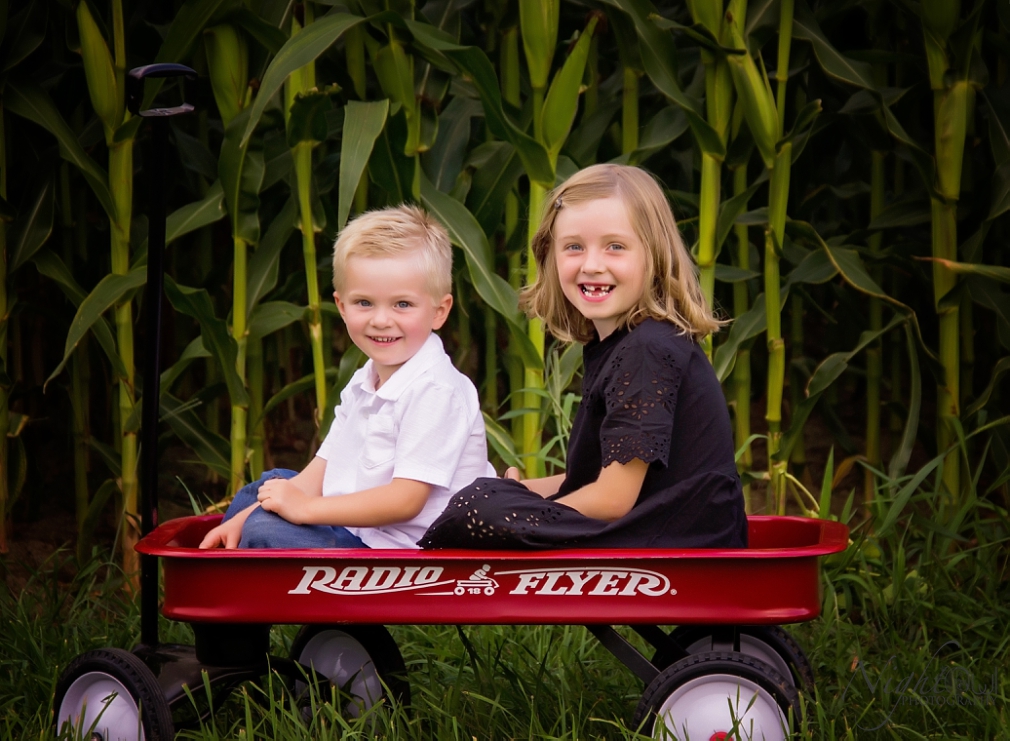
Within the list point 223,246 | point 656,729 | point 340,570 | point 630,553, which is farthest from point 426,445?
point 223,246

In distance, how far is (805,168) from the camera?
3.28 metres

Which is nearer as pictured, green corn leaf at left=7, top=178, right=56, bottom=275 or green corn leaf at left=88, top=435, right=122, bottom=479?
green corn leaf at left=7, top=178, right=56, bottom=275

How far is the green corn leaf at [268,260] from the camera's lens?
2.88m

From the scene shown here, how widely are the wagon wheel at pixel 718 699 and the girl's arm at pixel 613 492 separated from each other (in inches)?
10.6

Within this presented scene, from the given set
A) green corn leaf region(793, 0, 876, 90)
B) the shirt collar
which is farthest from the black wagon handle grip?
green corn leaf region(793, 0, 876, 90)

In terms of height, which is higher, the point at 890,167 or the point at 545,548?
the point at 890,167

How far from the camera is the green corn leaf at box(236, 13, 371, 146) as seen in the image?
2.40 m

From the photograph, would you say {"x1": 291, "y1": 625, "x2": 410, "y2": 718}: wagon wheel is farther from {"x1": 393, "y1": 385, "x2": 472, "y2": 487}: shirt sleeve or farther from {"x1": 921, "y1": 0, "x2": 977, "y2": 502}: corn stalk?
{"x1": 921, "y1": 0, "x2": 977, "y2": 502}: corn stalk

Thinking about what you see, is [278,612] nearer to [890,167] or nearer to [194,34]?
[194,34]

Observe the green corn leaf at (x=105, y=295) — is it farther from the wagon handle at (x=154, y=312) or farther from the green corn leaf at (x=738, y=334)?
the green corn leaf at (x=738, y=334)

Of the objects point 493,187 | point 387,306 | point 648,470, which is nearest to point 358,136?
point 493,187

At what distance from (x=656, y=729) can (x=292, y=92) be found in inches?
71.1

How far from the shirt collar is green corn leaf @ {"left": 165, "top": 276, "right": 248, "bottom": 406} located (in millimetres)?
758

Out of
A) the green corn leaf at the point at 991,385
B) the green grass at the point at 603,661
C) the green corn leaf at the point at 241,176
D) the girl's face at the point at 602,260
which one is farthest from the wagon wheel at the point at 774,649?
the green corn leaf at the point at 241,176
